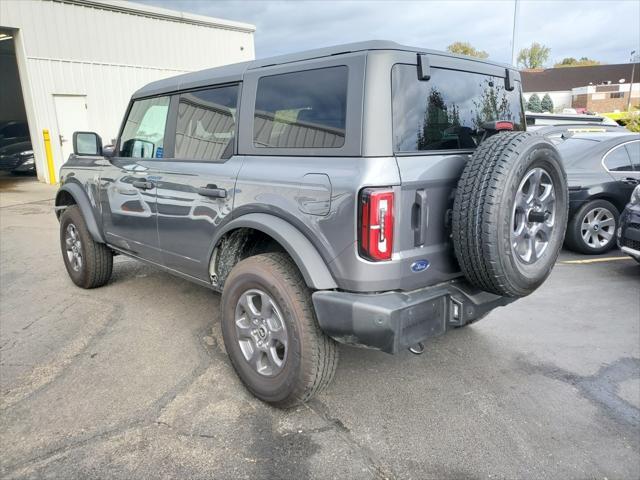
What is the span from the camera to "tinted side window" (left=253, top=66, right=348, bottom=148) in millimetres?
2574

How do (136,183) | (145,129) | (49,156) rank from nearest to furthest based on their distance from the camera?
(136,183)
(145,129)
(49,156)

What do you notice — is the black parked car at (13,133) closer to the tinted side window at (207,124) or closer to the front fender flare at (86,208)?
the front fender flare at (86,208)

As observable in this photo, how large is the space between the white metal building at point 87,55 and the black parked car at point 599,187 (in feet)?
42.2

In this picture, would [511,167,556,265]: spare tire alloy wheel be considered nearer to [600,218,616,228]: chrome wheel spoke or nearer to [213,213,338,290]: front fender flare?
[213,213,338,290]: front fender flare

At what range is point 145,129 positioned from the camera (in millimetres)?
4125

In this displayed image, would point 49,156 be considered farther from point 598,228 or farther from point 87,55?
point 598,228

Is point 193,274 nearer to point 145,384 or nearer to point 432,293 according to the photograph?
point 145,384

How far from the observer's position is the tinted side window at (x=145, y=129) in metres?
3.89

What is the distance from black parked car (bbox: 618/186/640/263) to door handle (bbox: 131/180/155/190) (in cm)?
479

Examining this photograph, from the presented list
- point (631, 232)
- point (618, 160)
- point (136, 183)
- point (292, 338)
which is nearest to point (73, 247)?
point (136, 183)

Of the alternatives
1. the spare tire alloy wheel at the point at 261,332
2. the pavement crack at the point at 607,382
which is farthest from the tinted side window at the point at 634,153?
the spare tire alloy wheel at the point at 261,332

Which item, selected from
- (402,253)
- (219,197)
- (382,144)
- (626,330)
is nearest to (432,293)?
(402,253)

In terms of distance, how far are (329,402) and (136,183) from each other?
2293 mm

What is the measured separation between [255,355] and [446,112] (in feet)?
5.92
